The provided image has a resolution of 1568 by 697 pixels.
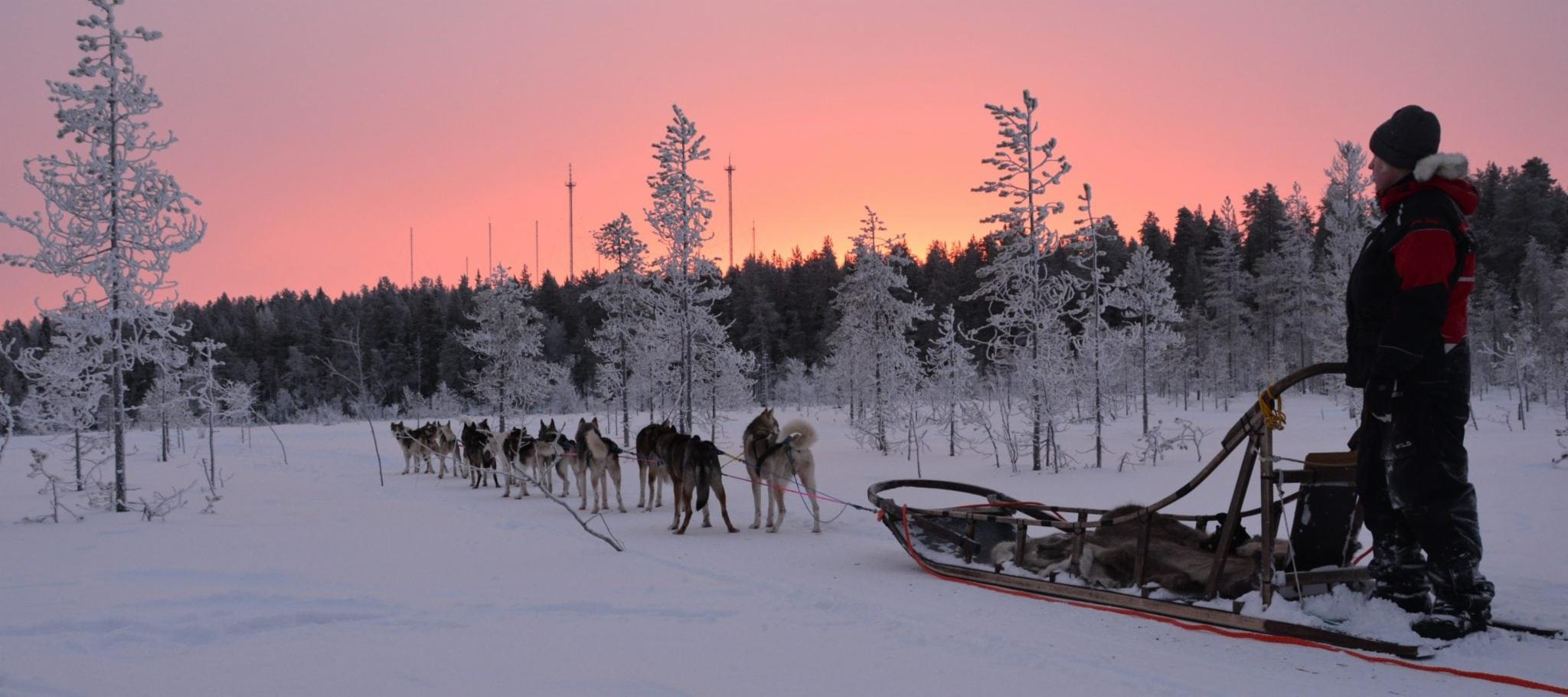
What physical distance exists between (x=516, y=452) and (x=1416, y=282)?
13.6 meters

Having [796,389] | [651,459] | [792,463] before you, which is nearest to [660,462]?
[651,459]

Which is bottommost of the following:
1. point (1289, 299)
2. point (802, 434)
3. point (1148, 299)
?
point (802, 434)

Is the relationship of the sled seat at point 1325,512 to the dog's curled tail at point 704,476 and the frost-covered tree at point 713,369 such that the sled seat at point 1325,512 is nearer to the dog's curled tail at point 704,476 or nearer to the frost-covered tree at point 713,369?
the dog's curled tail at point 704,476

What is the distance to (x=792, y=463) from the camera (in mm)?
9492

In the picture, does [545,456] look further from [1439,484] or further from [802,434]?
[1439,484]

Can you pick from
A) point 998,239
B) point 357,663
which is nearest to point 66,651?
point 357,663

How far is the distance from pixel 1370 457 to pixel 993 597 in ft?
7.99

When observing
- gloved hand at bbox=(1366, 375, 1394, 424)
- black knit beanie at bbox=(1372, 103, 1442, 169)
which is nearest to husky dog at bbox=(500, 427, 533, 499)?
gloved hand at bbox=(1366, 375, 1394, 424)

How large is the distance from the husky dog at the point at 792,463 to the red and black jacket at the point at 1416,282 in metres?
5.60

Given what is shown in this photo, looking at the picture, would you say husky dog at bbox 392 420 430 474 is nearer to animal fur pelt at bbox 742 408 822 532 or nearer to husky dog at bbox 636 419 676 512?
husky dog at bbox 636 419 676 512

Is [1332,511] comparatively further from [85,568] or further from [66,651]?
[85,568]

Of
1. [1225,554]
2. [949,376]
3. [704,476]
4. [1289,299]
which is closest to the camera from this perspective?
[1225,554]

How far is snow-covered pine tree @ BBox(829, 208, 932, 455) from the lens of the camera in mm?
24953

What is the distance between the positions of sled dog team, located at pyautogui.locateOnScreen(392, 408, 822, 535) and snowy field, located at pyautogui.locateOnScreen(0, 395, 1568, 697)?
490 millimetres
